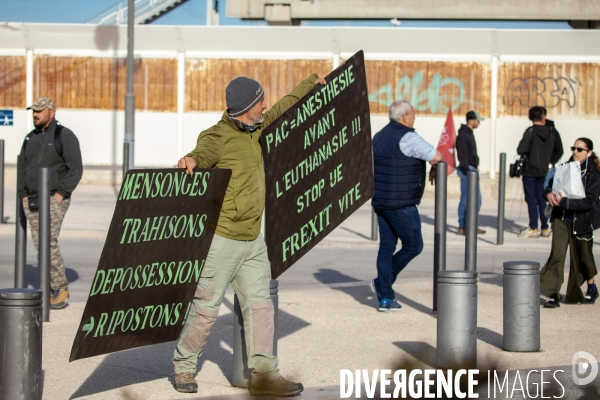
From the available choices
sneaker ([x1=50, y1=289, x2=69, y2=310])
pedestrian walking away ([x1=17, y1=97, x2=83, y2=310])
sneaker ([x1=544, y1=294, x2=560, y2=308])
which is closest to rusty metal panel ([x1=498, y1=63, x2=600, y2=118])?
sneaker ([x1=544, y1=294, x2=560, y2=308])

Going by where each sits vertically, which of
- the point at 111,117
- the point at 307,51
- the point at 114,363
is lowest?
the point at 114,363

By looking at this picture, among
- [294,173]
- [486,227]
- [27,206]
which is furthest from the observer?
[486,227]

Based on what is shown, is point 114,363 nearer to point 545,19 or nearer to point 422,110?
point 422,110

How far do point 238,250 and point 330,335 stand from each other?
2195 mm

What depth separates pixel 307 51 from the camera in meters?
22.3

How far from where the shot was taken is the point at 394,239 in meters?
8.37

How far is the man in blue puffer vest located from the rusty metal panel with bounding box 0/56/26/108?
16643 mm

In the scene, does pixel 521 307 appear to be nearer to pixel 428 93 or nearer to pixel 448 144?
pixel 448 144

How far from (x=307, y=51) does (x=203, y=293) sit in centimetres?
1737

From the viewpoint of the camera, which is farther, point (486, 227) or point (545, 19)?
point (545, 19)

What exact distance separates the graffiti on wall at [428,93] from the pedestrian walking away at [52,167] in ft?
48.7

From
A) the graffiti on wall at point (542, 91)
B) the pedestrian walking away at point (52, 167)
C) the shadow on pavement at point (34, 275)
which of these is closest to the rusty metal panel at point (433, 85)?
the graffiti on wall at point (542, 91)

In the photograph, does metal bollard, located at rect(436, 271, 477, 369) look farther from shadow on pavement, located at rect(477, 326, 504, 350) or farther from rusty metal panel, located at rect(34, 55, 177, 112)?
rusty metal panel, located at rect(34, 55, 177, 112)

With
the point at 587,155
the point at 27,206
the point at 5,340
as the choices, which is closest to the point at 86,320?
the point at 5,340
